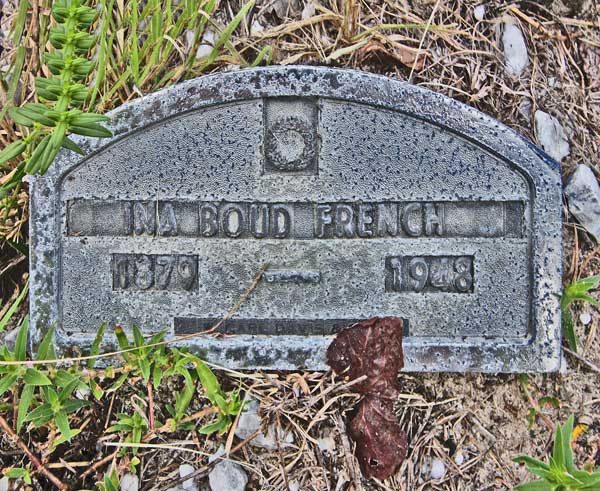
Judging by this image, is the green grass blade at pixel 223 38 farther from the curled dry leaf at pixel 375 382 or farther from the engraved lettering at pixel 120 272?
the curled dry leaf at pixel 375 382

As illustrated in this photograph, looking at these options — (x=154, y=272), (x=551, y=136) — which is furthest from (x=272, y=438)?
(x=551, y=136)

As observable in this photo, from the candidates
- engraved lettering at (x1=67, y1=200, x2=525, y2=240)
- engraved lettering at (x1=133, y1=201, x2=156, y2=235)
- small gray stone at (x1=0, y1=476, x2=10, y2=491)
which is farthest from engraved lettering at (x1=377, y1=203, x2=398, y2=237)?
small gray stone at (x1=0, y1=476, x2=10, y2=491)

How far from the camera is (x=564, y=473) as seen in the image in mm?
1708

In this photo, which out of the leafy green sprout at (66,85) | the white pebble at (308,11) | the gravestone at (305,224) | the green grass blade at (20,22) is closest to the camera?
the leafy green sprout at (66,85)

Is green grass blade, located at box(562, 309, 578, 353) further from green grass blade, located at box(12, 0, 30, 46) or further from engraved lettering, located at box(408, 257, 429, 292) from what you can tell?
green grass blade, located at box(12, 0, 30, 46)

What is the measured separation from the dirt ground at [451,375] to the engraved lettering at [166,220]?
1.37 ft

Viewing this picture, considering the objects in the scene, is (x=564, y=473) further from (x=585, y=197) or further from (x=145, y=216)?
(x=145, y=216)

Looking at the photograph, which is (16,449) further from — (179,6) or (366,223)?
(179,6)

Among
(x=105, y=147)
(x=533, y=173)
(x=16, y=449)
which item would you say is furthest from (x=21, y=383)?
(x=533, y=173)

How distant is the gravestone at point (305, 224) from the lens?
6.21 feet

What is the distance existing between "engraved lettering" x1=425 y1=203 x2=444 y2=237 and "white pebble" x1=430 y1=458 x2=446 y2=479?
2.44 feet

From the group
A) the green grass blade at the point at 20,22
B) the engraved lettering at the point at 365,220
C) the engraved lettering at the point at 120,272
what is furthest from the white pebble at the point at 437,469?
the green grass blade at the point at 20,22

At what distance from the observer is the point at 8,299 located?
7.09 feet

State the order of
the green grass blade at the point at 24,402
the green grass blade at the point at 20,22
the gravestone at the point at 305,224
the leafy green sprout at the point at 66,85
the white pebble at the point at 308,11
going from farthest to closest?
the white pebble at the point at 308,11, the green grass blade at the point at 20,22, the gravestone at the point at 305,224, the green grass blade at the point at 24,402, the leafy green sprout at the point at 66,85
